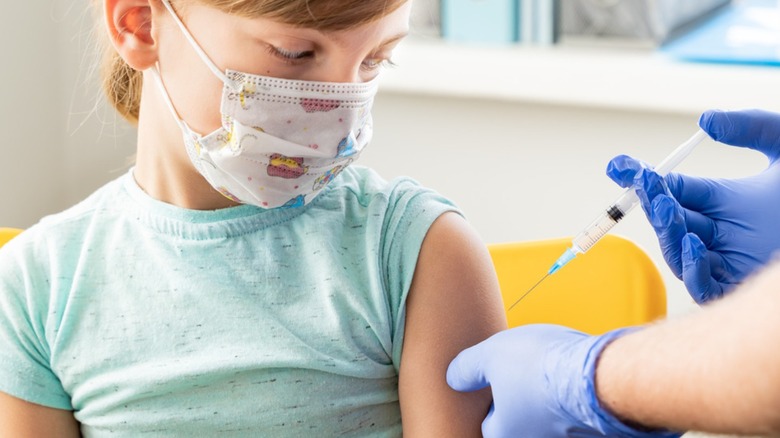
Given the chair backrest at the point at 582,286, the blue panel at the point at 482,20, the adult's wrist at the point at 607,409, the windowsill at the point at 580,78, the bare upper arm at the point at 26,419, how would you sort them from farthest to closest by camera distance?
1. the blue panel at the point at 482,20
2. the windowsill at the point at 580,78
3. the chair backrest at the point at 582,286
4. the bare upper arm at the point at 26,419
5. the adult's wrist at the point at 607,409

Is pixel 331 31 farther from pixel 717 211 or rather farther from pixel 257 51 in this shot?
pixel 717 211

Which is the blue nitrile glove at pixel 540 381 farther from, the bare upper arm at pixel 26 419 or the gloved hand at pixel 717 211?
the bare upper arm at pixel 26 419

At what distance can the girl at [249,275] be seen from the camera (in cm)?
135

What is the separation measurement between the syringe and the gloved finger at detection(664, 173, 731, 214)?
3 centimetres

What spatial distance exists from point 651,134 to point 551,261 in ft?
3.95

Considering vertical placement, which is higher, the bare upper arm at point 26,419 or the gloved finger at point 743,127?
the gloved finger at point 743,127

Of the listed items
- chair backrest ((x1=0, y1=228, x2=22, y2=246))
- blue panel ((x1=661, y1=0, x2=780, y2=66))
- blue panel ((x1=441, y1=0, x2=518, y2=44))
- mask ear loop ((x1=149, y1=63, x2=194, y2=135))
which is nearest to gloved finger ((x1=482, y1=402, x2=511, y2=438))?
mask ear loop ((x1=149, y1=63, x2=194, y2=135))

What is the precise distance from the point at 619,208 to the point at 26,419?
33.8 inches

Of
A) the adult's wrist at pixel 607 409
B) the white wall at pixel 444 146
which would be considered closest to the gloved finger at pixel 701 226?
Result: the adult's wrist at pixel 607 409

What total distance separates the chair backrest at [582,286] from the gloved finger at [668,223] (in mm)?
318

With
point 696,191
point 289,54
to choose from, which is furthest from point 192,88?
point 696,191

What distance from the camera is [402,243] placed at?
1432 mm

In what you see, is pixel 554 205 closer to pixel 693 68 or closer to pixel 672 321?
pixel 693 68

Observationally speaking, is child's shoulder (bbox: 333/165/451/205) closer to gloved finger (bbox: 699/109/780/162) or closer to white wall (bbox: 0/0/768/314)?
gloved finger (bbox: 699/109/780/162)
